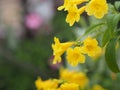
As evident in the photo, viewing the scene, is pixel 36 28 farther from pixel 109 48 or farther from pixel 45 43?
pixel 109 48

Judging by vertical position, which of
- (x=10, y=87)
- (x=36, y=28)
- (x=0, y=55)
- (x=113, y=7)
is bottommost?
(x=113, y=7)

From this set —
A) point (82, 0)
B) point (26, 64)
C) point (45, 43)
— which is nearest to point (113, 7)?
point (82, 0)

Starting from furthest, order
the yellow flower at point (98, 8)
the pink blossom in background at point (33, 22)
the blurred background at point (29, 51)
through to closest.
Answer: the pink blossom in background at point (33, 22)
the blurred background at point (29, 51)
the yellow flower at point (98, 8)

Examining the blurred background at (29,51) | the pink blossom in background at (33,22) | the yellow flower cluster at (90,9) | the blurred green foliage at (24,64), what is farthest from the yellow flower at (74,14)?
the pink blossom in background at (33,22)

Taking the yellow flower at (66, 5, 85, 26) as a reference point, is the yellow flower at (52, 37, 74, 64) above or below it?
below

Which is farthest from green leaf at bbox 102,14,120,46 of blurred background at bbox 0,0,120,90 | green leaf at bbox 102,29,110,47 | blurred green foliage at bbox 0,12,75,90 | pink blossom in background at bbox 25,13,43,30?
pink blossom in background at bbox 25,13,43,30

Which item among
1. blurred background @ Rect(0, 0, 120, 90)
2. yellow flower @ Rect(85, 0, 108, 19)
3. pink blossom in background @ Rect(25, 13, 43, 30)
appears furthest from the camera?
pink blossom in background @ Rect(25, 13, 43, 30)

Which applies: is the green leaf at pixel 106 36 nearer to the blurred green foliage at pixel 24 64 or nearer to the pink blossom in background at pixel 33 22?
the blurred green foliage at pixel 24 64

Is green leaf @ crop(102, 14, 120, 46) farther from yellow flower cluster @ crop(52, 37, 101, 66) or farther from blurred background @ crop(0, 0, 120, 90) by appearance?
blurred background @ crop(0, 0, 120, 90)

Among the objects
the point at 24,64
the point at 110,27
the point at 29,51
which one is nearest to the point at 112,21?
the point at 110,27

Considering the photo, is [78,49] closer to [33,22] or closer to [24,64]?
[24,64]

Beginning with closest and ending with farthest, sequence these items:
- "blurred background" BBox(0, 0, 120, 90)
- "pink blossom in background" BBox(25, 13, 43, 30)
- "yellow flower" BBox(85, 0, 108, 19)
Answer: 1. "yellow flower" BBox(85, 0, 108, 19)
2. "blurred background" BBox(0, 0, 120, 90)
3. "pink blossom in background" BBox(25, 13, 43, 30)
